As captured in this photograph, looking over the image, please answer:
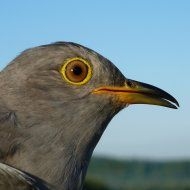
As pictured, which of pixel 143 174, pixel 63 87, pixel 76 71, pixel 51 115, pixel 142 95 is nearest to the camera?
pixel 51 115

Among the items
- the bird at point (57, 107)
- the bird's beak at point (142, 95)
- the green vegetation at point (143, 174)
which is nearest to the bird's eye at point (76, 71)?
the bird at point (57, 107)

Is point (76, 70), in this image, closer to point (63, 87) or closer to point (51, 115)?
point (63, 87)

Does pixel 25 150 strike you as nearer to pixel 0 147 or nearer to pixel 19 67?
pixel 0 147

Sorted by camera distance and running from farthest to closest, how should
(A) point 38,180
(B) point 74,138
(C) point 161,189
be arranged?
1. (C) point 161,189
2. (B) point 74,138
3. (A) point 38,180

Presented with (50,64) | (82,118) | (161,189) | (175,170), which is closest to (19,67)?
(50,64)

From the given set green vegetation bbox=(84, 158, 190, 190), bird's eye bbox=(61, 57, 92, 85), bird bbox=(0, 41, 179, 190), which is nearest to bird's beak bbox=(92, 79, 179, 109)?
bird bbox=(0, 41, 179, 190)

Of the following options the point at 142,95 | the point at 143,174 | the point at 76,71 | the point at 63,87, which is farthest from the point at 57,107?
the point at 143,174
